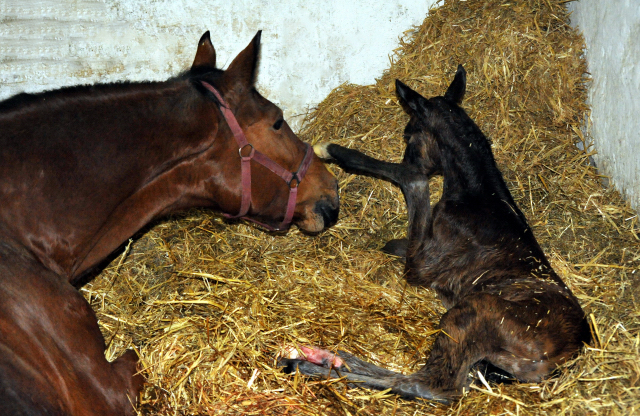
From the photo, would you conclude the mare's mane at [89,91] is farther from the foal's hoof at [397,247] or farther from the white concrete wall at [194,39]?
the foal's hoof at [397,247]

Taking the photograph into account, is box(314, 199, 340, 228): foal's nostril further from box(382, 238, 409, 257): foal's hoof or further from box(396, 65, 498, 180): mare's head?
box(396, 65, 498, 180): mare's head

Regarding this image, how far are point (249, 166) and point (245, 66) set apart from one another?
0.53 m

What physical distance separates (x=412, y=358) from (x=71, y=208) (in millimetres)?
2134

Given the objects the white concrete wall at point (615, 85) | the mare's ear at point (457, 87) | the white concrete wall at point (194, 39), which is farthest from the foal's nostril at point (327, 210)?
the white concrete wall at point (615, 85)

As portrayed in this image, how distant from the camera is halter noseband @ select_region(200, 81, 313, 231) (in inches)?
106

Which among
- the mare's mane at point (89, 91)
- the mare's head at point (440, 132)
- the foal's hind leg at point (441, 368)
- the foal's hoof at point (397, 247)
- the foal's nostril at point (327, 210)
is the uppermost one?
the mare's mane at point (89, 91)

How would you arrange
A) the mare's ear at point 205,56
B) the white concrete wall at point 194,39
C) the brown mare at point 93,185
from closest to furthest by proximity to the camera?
the brown mare at point 93,185
the mare's ear at point 205,56
the white concrete wall at point 194,39

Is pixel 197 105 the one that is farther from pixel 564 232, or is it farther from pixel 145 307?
pixel 564 232

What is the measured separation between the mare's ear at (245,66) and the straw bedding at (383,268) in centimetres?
127

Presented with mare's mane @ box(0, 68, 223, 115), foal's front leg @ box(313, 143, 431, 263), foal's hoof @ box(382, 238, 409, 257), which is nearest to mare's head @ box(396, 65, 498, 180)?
foal's front leg @ box(313, 143, 431, 263)

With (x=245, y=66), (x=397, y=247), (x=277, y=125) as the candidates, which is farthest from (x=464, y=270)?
(x=245, y=66)

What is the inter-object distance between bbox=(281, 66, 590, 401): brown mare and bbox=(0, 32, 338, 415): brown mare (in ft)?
3.57

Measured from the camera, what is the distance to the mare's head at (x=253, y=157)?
268cm

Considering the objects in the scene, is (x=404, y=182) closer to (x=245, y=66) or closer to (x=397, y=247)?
(x=397, y=247)
